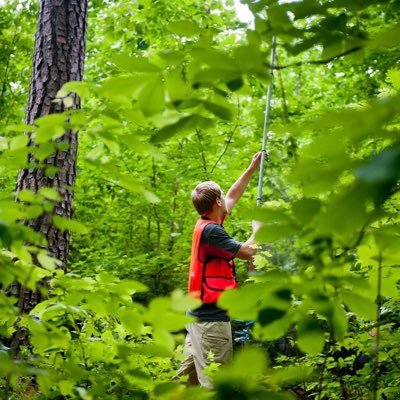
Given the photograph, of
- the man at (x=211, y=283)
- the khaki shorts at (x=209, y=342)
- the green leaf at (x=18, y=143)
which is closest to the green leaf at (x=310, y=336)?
the green leaf at (x=18, y=143)

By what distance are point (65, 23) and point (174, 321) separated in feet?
10.7

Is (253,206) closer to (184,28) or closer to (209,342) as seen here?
(184,28)

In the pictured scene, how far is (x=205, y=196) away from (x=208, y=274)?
0.50 m

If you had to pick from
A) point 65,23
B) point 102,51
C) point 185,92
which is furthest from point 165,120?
point 102,51

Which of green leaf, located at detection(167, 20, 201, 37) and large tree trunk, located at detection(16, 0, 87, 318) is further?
large tree trunk, located at detection(16, 0, 87, 318)

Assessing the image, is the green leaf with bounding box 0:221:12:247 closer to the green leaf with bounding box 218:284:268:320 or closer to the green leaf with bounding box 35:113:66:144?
the green leaf with bounding box 35:113:66:144

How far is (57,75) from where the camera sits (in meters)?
3.55

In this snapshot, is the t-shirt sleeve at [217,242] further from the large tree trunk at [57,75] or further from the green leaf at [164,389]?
the green leaf at [164,389]

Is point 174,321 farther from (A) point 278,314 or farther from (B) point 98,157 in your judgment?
(B) point 98,157

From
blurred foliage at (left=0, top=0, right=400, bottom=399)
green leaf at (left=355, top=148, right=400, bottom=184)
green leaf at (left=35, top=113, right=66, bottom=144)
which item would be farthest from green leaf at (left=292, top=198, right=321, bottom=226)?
green leaf at (left=35, top=113, right=66, bottom=144)

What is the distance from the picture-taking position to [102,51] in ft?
24.7

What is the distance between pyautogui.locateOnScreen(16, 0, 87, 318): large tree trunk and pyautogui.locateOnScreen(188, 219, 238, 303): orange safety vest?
3.03ft

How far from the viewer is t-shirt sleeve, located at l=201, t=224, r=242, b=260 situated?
3.06 metres

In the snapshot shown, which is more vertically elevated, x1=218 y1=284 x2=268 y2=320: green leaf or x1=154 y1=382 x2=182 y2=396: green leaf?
x1=218 y1=284 x2=268 y2=320: green leaf
